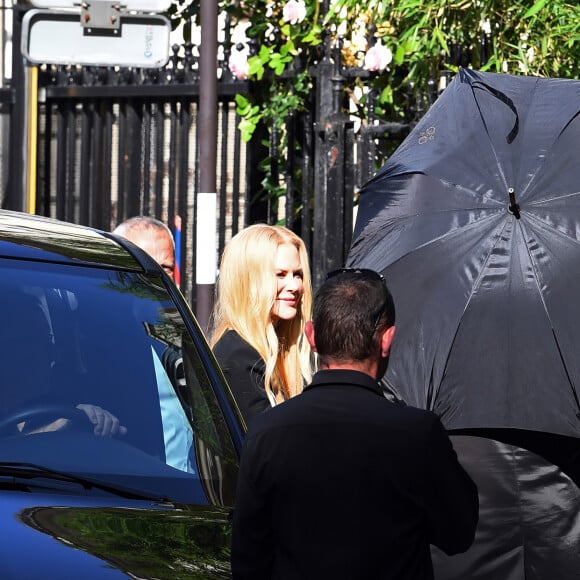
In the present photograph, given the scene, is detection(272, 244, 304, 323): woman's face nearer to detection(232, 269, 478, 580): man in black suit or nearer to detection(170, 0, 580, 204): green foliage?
detection(232, 269, 478, 580): man in black suit

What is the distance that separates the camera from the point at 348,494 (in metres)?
2.78

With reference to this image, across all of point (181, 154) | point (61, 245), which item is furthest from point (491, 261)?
point (181, 154)

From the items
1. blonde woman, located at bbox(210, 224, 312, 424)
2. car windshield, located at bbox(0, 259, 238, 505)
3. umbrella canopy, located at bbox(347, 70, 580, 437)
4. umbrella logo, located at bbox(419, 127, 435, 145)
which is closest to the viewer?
car windshield, located at bbox(0, 259, 238, 505)

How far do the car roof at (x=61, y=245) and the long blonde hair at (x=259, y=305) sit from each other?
644 millimetres

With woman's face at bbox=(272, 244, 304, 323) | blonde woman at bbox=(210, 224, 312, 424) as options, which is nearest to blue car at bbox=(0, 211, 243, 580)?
blonde woman at bbox=(210, 224, 312, 424)

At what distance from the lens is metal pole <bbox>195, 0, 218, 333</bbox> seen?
713 cm

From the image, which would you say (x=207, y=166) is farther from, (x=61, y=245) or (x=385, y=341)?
(x=385, y=341)

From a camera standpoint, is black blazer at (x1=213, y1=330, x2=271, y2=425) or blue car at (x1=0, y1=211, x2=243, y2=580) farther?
black blazer at (x1=213, y1=330, x2=271, y2=425)

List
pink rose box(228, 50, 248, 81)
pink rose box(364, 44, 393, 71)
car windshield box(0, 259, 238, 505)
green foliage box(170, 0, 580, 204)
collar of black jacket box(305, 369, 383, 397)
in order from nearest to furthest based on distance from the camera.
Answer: collar of black jacket box(305, 369, 383, 397) → car windshield box(0, 259, 238, 505) → green foliage box(170, 0, 580, 204) → pink rose box(364, 44, 393, 71) → pink rose box(228, 50, 248, 81)

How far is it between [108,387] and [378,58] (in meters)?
4.75

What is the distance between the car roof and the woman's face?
0.77 metres

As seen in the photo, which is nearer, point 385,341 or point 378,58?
point 385,341

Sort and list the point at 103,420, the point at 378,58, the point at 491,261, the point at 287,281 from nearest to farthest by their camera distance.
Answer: the point at 103,420, the point at 491,261, the point at 287,281, the point at 378,58

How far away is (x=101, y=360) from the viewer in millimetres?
3324
